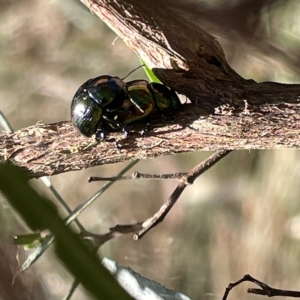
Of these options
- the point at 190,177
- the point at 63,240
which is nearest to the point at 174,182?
the point at 190,177

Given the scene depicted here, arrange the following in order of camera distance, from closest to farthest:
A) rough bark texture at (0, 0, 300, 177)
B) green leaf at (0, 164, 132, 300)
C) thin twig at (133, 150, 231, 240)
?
1. green leaf at (0, 164, 132, 300)
2. rough bark texture at (0, 0, 300, 177)
3. thin twig at (133, 150, 231, 240)

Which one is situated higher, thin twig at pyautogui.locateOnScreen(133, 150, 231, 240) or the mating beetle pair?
the mating beetle pair

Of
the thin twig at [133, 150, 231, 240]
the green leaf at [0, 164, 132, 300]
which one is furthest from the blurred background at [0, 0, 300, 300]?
the green leaf at [0, 164, 132, 300]

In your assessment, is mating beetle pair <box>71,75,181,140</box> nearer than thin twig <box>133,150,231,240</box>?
Yes

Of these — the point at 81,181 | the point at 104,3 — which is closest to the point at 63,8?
the point at 81,181

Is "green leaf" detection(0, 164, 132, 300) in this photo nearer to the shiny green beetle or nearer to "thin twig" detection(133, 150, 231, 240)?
the shiny green beetle

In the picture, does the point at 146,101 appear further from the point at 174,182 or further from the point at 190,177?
the point at 174,182

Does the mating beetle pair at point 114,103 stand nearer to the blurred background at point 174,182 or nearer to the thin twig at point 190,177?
the thin twig at point 190,177
